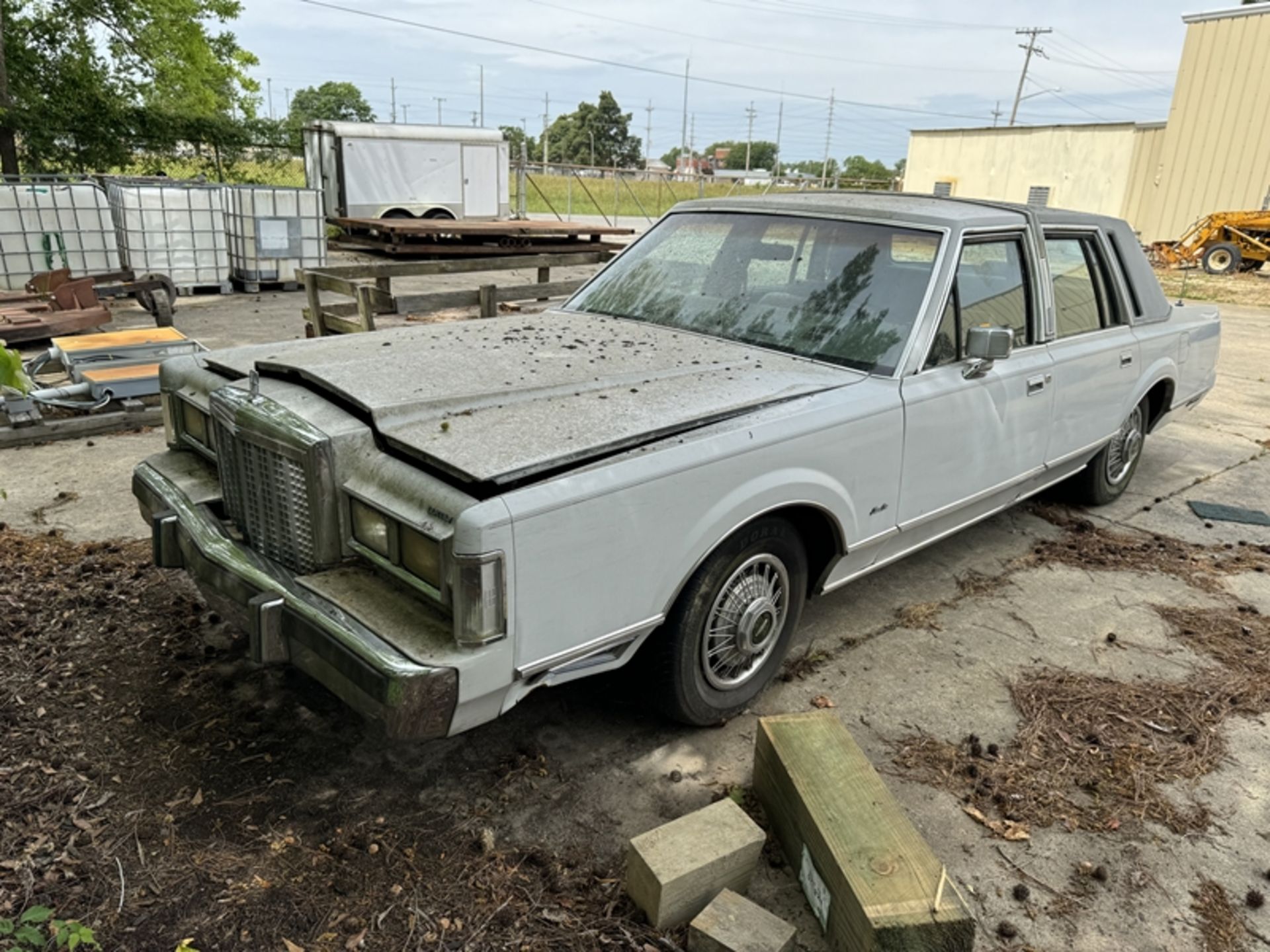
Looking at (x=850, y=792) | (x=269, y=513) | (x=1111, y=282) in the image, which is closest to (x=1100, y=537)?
(x=1111, y=282)

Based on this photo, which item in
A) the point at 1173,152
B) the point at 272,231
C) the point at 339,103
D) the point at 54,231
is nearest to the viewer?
the point at 54,231

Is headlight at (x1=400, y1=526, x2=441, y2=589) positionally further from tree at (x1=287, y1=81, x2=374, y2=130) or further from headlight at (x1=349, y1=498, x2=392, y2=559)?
tree at (x1=287, y1=81, x2=374, y2=130)

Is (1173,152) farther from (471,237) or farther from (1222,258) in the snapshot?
(471,237)

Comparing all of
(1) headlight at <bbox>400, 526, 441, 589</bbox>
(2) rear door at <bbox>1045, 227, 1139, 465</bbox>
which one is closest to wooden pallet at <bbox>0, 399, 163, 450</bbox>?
(1) headlight at <bbox>400, 526, 441, 589</bbox>

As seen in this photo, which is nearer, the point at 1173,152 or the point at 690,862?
the point at 690,862

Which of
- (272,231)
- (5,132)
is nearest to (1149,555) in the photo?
(272,231)

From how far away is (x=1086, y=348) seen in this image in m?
4.72

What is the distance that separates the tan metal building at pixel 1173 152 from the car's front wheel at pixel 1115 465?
2189cm

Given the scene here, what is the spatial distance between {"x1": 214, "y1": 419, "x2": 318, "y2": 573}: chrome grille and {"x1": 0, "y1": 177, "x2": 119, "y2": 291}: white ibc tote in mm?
10151

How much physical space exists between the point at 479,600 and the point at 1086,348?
12.3 ft

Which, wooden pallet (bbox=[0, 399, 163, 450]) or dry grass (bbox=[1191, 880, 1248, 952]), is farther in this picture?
wooden pallet (bbox=[0, 399, 163, 450])

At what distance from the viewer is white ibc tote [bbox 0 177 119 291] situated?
1143 cm

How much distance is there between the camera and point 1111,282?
202 inches

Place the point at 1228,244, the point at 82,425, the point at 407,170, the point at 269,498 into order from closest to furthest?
the point at 269,498
the point at 82,425
the point at 407,170
the point at 1228,244
